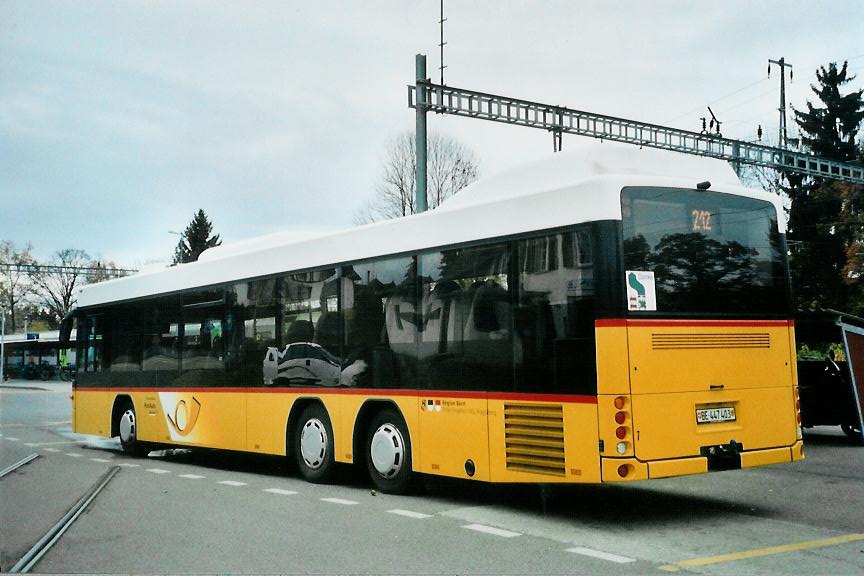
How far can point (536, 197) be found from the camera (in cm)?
897

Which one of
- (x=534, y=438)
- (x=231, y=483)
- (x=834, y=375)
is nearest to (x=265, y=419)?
(x=231, y=483)

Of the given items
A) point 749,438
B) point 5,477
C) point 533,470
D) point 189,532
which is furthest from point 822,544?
point 5,477

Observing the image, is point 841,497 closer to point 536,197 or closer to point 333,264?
point 536,197

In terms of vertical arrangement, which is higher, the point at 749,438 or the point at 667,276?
the point at 667,276

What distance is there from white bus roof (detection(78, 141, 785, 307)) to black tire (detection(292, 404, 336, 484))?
1954 mm

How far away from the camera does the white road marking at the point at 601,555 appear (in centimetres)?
708

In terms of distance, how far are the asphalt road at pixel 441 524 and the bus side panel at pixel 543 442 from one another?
49 centimetres

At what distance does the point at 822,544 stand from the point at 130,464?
11.1 m

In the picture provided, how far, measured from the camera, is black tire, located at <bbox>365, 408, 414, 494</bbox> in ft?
34.8

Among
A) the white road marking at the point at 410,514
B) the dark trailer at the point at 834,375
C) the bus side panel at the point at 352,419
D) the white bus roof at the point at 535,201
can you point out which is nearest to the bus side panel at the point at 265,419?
the bus side panel at the point at 352,419

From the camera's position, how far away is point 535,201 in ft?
29.5

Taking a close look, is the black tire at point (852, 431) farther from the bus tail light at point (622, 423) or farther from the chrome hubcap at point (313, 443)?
the bus tail light at point (622, 423)

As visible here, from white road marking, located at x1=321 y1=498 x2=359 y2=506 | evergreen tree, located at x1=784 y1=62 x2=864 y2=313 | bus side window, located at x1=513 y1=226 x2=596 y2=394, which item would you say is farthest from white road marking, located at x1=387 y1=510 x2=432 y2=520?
evergreen tree, located at x1=784 y1=62 x2=864 y2=313

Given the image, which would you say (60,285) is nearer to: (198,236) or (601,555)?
(198,236)
